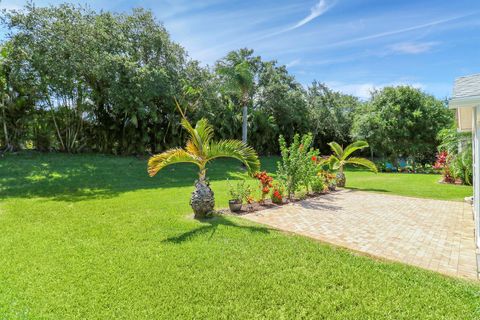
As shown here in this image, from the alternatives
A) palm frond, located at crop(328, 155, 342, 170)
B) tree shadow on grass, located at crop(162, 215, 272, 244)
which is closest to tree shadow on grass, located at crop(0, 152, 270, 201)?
tree shadow on grass, located at crop(162, 215, 272, 244)

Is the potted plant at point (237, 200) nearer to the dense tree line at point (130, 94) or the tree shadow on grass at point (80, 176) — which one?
the tree shadow on grass at point (80, 176)

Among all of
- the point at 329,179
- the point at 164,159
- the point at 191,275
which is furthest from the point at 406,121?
the point at 191,275

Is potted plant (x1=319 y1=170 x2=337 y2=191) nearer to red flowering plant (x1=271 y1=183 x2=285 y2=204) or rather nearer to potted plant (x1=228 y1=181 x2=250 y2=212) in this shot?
red flowering plant (x1=271 y1=183 x2=285 y2=204)

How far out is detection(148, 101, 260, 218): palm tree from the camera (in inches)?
244

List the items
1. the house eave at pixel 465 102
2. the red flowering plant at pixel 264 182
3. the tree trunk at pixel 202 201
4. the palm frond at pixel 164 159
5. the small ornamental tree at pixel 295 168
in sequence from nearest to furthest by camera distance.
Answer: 1. the house eave at pixel 465 102
2. the palm frond at pixel 164 159
3. the tree trunk at pixel 202 201
4. the red flowering plant at pixel 264 182
5. the small ornamental tree at pixel 295 168

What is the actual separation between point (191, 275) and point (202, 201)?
2.75 meters

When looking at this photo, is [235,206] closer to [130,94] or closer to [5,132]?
[130,94]

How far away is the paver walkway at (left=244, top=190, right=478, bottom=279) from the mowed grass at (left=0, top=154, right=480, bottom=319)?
20.3 inches

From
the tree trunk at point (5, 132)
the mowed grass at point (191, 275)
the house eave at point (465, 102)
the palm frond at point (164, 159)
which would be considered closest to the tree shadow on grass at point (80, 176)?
the tree trunk at point (5, 132)

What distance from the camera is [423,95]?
71.4 feet

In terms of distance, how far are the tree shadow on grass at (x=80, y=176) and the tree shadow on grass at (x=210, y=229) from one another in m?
4.46

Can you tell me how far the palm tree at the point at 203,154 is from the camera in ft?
20.3

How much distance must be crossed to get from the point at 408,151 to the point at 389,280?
69.8ft

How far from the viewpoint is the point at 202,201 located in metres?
6.34
